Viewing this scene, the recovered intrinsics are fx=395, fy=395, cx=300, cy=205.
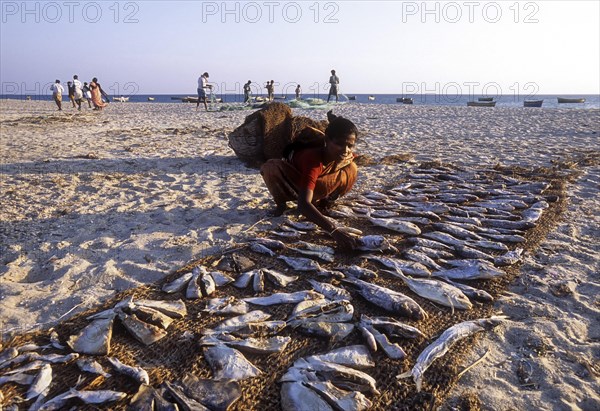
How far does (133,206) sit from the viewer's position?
5.44 meters

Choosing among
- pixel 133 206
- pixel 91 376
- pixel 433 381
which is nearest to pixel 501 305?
pixel 433 381

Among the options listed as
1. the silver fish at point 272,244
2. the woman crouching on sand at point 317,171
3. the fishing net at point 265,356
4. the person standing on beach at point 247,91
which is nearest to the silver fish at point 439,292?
the fishing net at point 265,356

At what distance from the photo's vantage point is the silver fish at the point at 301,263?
3.68 meters

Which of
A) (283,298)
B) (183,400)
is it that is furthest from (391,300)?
(183,400)

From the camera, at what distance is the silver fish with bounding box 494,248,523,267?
378 cm

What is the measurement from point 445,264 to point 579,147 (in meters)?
8.80

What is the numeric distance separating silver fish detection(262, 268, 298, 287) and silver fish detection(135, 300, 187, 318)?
79 cm

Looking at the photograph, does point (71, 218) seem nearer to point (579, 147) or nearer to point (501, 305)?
point (501, 305)

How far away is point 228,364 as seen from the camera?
2406 millimetres

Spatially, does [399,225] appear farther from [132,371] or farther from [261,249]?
[132,371]

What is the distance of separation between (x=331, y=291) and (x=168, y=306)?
4.23ft

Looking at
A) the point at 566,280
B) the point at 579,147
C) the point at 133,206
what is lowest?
the point at 566,280

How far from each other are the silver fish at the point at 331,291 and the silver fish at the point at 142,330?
4.13ft

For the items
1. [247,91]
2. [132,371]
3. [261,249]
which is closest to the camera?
[132,371]
